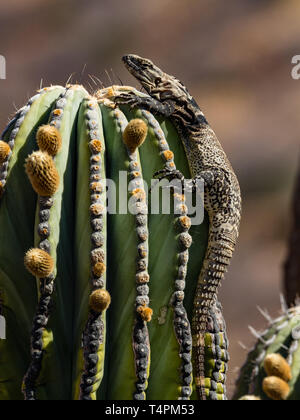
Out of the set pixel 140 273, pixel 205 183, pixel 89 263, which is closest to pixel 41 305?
pixel 89 263

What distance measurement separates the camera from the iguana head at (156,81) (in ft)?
8.55

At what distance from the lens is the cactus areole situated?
7.05ft

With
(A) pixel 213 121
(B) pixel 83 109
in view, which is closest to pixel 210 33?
(A) pixel 213 121

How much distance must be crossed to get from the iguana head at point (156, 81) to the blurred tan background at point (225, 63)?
871 cm

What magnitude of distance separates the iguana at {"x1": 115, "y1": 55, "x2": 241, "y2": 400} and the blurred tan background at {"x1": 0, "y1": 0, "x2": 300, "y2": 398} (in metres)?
8.82

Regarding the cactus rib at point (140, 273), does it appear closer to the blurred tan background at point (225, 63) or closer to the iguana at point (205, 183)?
the iguana at point (205, 183)

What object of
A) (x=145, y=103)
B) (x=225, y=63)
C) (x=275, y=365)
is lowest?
(x=275, y=365)

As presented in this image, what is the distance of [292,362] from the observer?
236cm

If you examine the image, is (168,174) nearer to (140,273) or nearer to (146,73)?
(140,273)

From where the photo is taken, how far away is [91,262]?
7.02 feet

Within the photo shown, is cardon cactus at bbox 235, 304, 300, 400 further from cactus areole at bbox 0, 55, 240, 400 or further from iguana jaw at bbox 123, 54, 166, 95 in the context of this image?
iguana jaw at bbox 123, 54, 166, 95

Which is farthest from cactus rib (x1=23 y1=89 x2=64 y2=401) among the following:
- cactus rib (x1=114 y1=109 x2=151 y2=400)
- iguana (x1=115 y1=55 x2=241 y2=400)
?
iguana (x1=115 y1=55 x2=241 y2=400)

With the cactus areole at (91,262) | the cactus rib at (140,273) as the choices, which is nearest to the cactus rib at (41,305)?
the cactus areole at (91,262)

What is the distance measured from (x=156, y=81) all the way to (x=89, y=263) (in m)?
0.84
